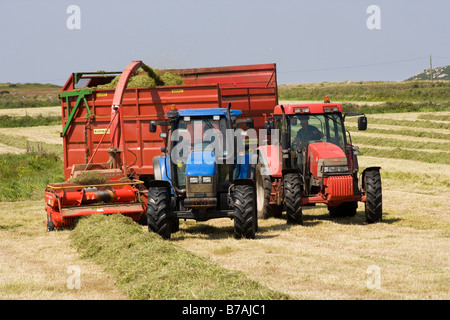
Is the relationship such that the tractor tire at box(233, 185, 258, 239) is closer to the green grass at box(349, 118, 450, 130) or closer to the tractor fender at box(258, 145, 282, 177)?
the tractor fender at box(258, 145, 282, 177)

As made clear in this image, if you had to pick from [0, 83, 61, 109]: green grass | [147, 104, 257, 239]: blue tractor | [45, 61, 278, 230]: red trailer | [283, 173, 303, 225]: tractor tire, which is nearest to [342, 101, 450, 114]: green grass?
[45, 61, 278, 230]: red trailer

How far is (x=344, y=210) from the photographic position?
13.9 meters

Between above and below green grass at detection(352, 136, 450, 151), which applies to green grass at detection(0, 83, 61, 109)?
above

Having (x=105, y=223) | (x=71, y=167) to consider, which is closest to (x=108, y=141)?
(x=71, y=167)

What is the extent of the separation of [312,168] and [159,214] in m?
3.18

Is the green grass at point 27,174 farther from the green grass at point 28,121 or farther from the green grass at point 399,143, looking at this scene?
the green grass at point 28,121

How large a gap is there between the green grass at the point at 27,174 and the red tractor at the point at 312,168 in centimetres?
740

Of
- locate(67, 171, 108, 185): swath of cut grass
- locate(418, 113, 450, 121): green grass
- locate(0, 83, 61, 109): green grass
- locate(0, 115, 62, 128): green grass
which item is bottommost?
locate(67, 171, 108, 185): swath of cut grass

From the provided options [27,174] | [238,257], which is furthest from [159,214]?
[27,174]

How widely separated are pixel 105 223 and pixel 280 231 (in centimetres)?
288

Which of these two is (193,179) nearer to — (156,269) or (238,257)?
(238,257)

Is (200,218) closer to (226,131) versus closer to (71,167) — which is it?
(226,131)

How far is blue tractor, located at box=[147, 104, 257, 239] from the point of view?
1095 cm
